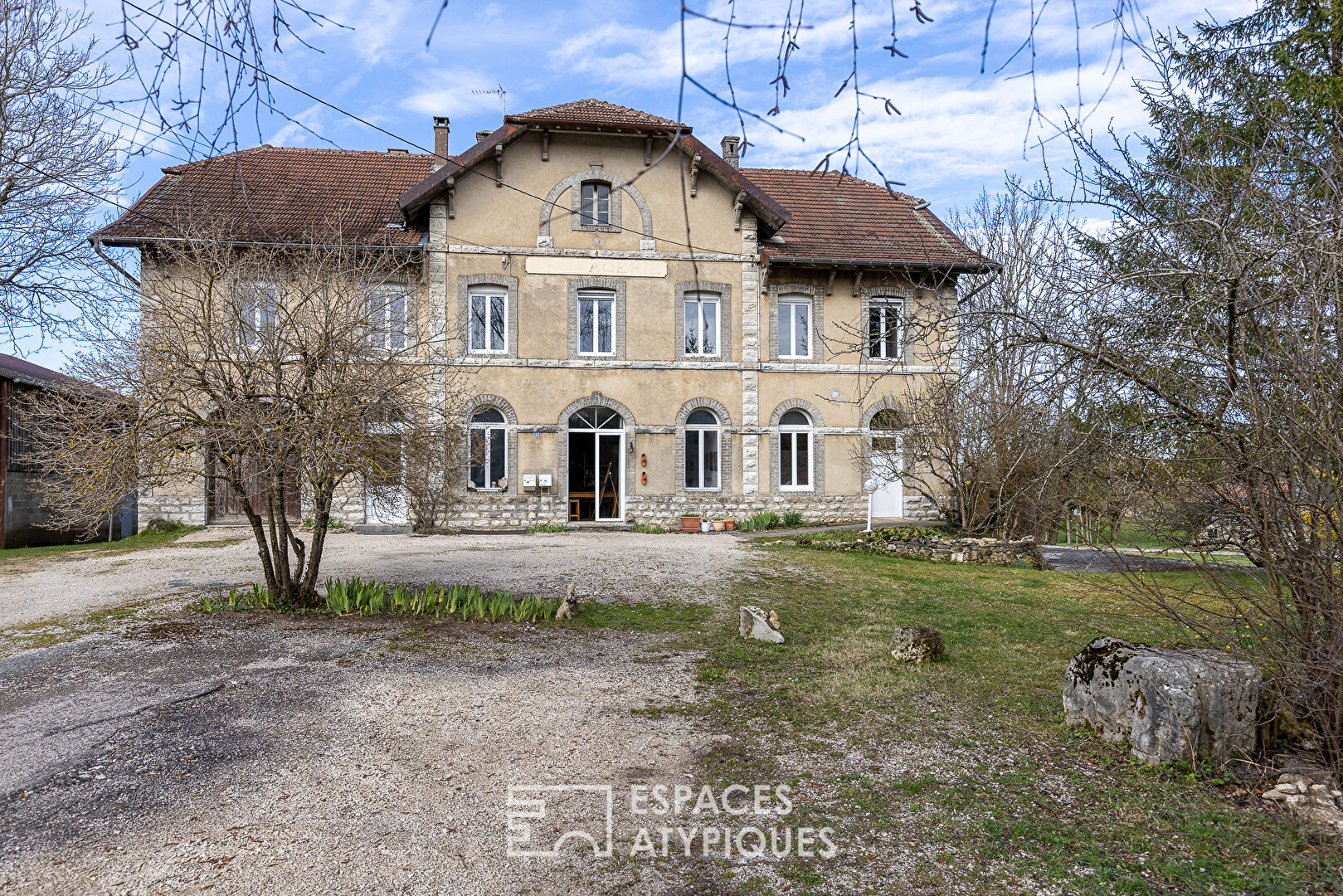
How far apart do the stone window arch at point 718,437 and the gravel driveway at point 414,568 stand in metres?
3.22

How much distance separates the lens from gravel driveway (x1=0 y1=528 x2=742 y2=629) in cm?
1013

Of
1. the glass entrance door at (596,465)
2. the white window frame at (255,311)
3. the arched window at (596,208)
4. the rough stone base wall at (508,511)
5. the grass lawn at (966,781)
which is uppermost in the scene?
the arched window at (596,208)

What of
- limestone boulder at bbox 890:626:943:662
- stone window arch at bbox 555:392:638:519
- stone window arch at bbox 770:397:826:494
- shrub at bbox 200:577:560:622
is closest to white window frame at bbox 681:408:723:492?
stone window arch at bbox 555:392:638:519

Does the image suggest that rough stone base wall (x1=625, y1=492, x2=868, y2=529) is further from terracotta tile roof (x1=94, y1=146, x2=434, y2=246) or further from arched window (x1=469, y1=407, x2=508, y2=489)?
terracotta tile roof (x1=94, y1=146, x2=434, y2=246)

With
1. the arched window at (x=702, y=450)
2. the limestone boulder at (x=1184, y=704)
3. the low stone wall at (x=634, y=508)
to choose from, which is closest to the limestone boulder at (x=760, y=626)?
the limestone boulder at (x=1184, y=704)

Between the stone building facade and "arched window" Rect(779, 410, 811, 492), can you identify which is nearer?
the stone building facade

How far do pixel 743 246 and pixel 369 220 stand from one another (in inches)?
337

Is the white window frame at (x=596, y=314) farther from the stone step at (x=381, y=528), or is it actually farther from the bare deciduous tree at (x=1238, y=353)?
the bare deciduous tree at (x=1238, y=353)

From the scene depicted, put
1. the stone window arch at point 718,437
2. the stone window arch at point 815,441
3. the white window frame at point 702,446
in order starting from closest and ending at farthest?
the stone window arch at point 718,437
the white window frame at point 702,446
the stone window arch at point 815,441

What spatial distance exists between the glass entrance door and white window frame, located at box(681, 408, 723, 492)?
156 centimetres

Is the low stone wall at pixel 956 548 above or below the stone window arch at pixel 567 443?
below

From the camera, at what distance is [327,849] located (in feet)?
12.4

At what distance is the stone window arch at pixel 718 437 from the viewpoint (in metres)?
19.3

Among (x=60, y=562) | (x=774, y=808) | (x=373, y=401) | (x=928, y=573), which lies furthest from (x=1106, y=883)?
(x=60, y=562)
